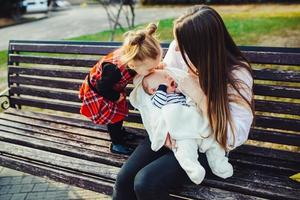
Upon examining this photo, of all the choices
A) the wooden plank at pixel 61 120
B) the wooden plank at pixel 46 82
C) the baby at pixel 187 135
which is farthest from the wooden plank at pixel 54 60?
the baby at pixel 187 135

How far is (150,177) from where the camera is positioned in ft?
8.19

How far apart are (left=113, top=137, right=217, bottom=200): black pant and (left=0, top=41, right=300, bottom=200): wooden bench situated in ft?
0.36

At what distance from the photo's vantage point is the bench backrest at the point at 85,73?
2.90 meters

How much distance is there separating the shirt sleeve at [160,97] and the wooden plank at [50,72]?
1127 mm

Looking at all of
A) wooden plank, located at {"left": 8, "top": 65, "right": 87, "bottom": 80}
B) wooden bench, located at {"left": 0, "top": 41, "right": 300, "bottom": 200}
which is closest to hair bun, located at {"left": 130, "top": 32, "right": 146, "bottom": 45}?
wooden bench, located at {"left": 0, "top": 41, "right": 300, "bottom": 200}

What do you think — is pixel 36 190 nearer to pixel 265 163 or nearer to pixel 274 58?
pixel 265 163

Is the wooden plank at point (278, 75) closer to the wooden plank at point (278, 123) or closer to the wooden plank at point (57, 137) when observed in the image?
the wooden plank at point (278, 123)

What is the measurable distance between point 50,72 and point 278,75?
2016 mm

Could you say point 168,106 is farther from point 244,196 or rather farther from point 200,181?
point 244,196

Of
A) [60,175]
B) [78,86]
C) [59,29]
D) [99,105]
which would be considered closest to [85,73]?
[78,86]

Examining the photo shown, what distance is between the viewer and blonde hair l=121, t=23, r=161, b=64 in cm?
270

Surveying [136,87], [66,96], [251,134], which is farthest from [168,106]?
[66,96]

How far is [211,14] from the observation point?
2404 mm

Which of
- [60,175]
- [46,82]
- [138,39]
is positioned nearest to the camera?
[138,39]
